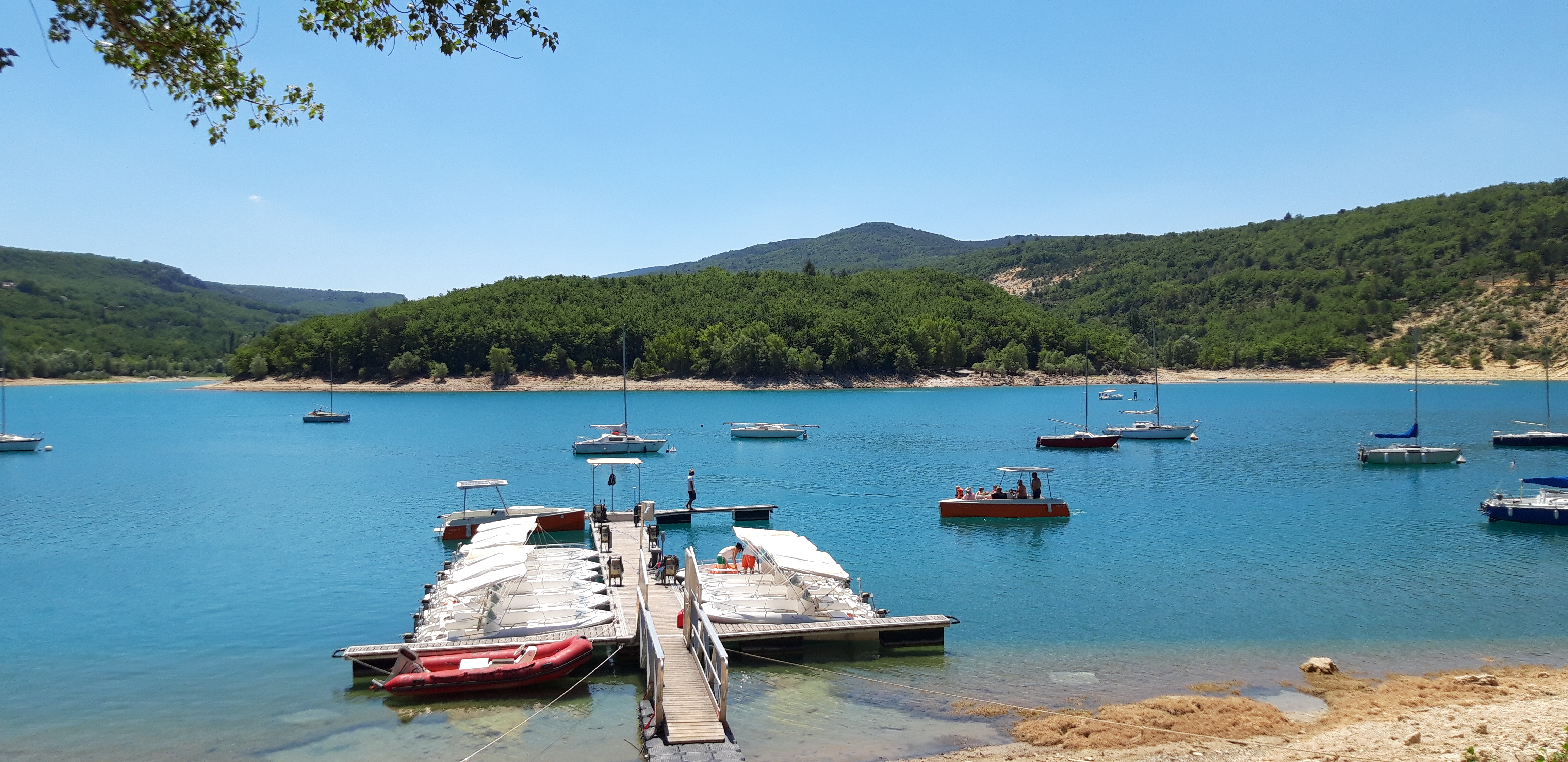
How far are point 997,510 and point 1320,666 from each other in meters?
20.6

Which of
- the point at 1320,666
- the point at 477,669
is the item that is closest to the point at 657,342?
the point at 477,669

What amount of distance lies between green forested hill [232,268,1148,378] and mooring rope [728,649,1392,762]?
5792 inches

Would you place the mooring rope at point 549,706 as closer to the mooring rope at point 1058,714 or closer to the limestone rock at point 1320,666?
the mooring rope at point 1058,714

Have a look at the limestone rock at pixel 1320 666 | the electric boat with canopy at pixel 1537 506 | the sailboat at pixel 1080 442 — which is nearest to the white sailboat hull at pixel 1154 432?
the sailboat at pixel 1080 442

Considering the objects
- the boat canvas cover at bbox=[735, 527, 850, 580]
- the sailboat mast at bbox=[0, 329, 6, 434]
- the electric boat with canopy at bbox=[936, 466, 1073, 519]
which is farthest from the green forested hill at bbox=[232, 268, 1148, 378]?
the boat canvas cover at bbox=[735, 527, 850, 580]

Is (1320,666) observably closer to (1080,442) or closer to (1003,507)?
(1003,507)

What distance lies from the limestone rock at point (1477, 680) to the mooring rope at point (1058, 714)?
21.6 feet

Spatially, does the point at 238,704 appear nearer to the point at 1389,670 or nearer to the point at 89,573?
the point at 89,573

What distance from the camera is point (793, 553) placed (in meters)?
25.0

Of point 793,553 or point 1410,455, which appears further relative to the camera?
point 1410,455

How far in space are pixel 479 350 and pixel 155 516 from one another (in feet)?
437

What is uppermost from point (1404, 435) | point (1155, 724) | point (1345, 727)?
point (1404, 435)

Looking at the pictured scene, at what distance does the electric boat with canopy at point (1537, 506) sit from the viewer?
38688mm

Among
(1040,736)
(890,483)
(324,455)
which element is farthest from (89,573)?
(324,455)
